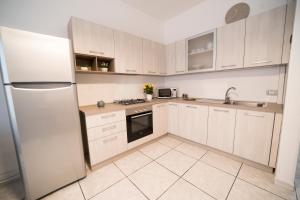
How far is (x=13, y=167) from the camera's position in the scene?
1.59 meters

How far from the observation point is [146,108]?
7.18 ft

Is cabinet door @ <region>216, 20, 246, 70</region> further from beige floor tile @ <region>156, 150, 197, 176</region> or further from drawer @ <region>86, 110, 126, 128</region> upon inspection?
drawer @ <region>86, 110, 126, 128</region>

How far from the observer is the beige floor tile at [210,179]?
134 cm

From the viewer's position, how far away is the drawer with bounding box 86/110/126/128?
158cm

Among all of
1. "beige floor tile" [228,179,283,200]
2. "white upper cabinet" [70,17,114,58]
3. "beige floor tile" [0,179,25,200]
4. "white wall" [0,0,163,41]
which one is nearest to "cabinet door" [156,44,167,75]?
"white wall" [0,0,163,41]

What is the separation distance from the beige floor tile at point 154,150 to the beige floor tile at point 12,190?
1.57 metres

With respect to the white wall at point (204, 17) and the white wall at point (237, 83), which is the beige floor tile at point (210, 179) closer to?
the white wall at point (237, 83)

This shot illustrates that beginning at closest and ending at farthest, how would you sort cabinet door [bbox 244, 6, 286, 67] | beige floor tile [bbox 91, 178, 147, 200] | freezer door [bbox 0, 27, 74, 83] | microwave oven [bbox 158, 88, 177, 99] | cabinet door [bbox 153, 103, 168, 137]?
freezer door [bbox 0, 27, 74, 83] < beige floor tile [bbox 91, 178, 147, 200] < cabinet door [bbox 244, 6, 286, 67] < cabinet door [bbox 153, 103, 168, 137] < microwave oven [bbox 158, 88, 177, 99]

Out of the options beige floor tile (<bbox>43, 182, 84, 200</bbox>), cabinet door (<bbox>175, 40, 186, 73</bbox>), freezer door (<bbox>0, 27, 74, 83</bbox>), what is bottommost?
beige floor tile (<bbox>43, 182, 84, 200</bbox>)

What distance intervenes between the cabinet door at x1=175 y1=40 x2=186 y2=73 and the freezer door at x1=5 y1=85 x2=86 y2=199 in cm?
205

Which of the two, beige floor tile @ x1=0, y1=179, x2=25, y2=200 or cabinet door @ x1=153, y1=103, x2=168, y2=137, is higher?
cabinet door @ x1=153, y1=103, x2=168, y2=137

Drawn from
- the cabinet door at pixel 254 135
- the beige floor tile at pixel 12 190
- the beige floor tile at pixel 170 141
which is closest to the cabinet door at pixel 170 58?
the beige floor tile at pixel 170 141

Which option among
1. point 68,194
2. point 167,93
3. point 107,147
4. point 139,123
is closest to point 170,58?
point 167,93

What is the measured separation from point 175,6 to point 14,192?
383 cm
